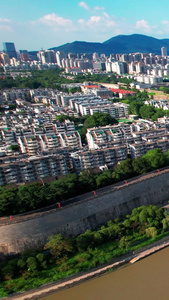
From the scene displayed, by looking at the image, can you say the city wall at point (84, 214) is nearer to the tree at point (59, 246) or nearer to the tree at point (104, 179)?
the tree at point (104, 179)

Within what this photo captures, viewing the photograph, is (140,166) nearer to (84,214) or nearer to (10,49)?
(84,214)

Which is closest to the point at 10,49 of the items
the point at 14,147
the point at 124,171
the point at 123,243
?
the point at 14,147

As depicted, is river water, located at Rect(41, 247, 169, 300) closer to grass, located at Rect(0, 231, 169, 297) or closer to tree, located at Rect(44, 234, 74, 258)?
grass, located at Rect(0, 231, 169, 297)

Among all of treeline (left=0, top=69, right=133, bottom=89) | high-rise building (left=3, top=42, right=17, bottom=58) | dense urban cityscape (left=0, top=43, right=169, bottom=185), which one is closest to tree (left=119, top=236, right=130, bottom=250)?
dense urban cityscape (left=0, top=43, right=169, bottom=185)

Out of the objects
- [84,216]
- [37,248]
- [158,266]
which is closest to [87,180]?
[84,216]

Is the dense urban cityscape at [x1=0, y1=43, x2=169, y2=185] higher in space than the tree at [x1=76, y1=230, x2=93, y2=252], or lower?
higher

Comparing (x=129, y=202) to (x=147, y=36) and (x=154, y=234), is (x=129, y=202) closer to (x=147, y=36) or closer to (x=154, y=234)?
(x=154, y=234)
